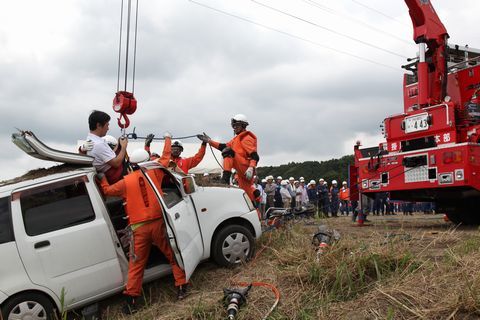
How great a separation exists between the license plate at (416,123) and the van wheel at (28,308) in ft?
21.9

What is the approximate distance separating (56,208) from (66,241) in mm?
366

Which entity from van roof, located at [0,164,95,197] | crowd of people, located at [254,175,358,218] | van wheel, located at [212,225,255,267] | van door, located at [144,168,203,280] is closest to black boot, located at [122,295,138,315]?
van door, located at [144,168,203,280]

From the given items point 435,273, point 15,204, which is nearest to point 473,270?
point 435,273

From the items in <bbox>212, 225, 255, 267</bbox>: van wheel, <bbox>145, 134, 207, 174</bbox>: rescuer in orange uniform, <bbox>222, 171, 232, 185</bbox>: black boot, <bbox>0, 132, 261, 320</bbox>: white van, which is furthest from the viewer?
<bbox>145, 134, 207, 174</bbox>: rescuer in orange uniform

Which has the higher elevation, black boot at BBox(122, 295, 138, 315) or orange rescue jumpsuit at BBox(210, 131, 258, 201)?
orange rescue jumpsuit at BBox(210, 131, 258, 201)

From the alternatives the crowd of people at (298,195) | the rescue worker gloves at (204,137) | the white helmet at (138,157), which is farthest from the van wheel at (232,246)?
the crowd of people at (298,195)

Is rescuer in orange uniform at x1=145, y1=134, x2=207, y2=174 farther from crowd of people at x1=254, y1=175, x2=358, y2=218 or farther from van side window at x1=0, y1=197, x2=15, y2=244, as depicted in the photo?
crowd of people at x1=254, y1=175, x2=358, y2=218

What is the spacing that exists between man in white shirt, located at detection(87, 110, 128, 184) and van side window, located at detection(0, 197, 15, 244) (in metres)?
1.05

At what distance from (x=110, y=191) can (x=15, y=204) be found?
923 millimetres

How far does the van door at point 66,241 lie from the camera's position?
15.3ft

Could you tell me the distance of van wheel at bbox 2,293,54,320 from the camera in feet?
14.7

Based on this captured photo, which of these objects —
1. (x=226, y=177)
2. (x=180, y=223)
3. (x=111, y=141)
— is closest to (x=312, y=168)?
(x=226, y=177)

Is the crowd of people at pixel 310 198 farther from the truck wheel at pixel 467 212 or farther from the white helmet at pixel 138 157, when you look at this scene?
the white helmet at pixel 138 157

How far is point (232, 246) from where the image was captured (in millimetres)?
5820
